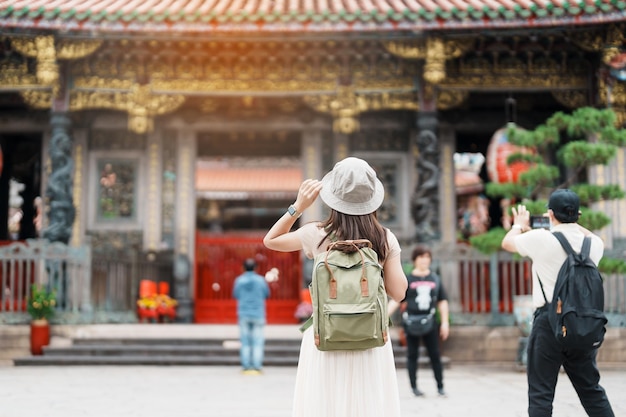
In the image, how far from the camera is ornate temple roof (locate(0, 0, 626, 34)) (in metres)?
10.7

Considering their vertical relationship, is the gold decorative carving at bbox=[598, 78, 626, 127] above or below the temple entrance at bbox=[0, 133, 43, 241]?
above

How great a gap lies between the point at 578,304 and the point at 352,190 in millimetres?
1681

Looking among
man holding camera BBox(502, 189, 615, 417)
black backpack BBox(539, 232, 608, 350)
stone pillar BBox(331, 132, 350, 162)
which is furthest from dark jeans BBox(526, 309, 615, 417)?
stone pillar BBox(331, 132, 350, 162)

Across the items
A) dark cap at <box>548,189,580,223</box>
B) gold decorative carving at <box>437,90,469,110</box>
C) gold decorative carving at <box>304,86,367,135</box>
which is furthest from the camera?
gold decorative carving at <box>437,90,469,110</box>

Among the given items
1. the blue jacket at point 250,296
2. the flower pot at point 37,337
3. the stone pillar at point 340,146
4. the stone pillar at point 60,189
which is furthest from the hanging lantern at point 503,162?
the flower pot at point 37,337

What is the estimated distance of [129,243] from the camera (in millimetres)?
12984

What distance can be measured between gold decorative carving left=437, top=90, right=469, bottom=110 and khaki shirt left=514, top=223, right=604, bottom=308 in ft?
25.9

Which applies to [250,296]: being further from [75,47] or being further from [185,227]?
[75,47]

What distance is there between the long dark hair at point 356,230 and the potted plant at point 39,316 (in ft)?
26.4

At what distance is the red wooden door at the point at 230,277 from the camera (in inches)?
526

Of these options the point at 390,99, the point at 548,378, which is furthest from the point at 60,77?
the point at 548,378

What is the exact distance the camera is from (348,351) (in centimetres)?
335

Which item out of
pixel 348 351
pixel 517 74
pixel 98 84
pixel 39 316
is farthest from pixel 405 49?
pixel 348 351

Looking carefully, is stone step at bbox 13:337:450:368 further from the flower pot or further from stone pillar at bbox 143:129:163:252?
stone pillar at bbox 143:129:163:252
